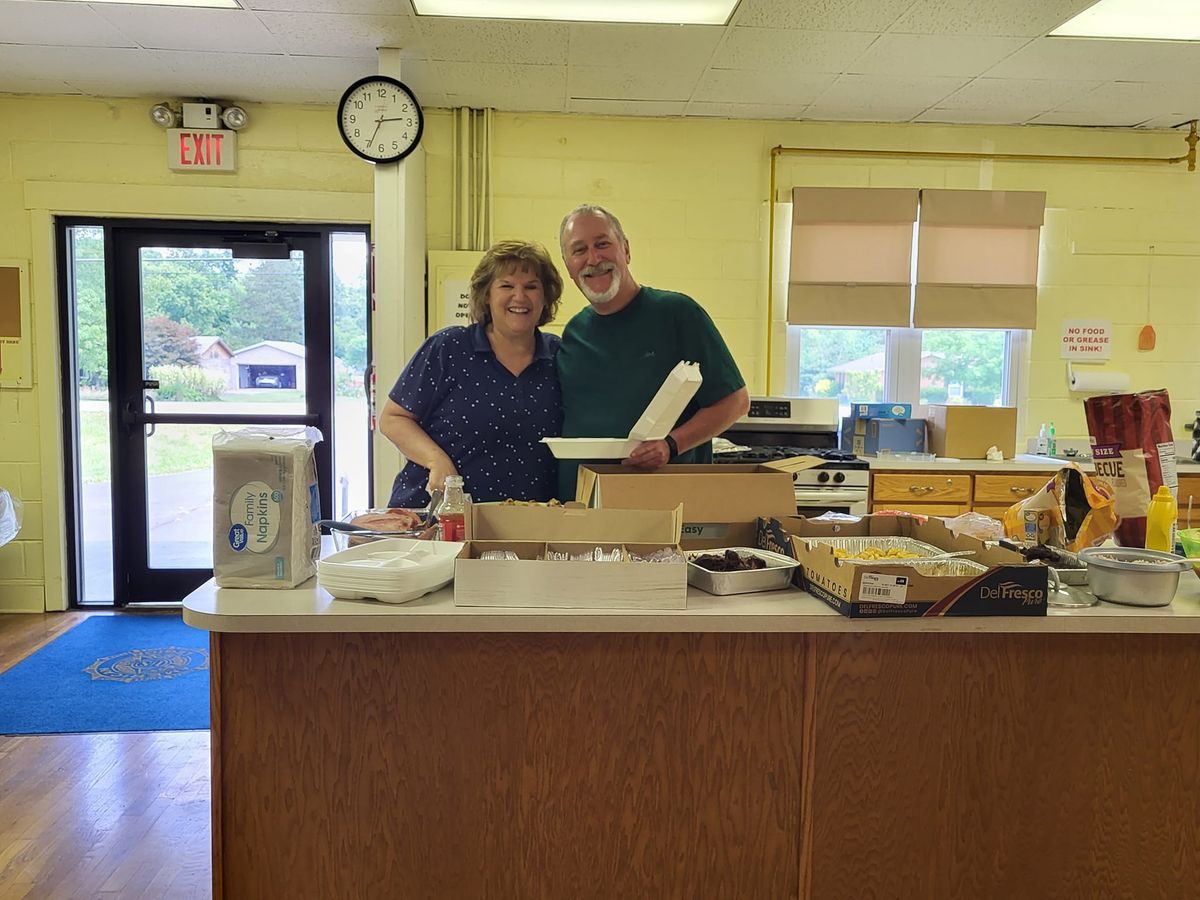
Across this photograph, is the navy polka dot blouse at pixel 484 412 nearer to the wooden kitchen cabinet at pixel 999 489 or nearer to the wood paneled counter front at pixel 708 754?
the wood paneled counter front at pixel 708 754

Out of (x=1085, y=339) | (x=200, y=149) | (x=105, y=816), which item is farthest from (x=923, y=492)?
(x=200, y=149)

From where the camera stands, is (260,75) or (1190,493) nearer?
(260,75)

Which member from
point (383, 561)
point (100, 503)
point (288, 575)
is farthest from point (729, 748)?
point (100, 503)

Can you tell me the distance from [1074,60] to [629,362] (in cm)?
267

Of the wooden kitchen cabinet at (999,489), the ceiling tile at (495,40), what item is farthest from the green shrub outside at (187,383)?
the wooden kitchen cabinet at (999,489)

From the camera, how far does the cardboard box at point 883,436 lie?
4156 millimetres

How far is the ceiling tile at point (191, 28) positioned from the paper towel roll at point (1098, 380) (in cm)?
426

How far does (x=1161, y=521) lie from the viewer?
1620 millimetres

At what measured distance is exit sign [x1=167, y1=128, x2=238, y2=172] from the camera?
158 inches

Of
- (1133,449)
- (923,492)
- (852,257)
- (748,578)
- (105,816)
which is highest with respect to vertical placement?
(852,257)

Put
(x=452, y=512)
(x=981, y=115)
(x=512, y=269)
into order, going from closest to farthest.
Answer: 1. (x=452, y=512)
2. (x=512, y=269)
3. (x=981, y=115)

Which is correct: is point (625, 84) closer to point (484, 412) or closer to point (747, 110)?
point (747, 110)

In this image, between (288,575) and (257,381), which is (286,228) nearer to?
(257,381)

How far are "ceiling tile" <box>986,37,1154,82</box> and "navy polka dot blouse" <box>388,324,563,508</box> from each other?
264 cm
